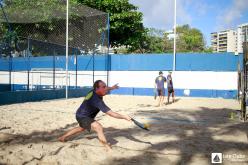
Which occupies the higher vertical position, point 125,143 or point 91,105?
point 91,105

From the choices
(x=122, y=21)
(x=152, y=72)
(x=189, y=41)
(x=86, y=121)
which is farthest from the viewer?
(x=189, y=41)

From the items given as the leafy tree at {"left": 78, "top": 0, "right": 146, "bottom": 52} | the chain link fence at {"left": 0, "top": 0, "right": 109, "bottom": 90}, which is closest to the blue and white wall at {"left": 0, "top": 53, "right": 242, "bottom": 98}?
the chain link fence at {"left": 0, "top": 0, "right": 109, "bottom": 90}

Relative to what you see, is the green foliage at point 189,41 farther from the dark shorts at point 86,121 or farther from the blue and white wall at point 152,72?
the dark shorts at point 86,121

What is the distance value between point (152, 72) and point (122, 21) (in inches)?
418

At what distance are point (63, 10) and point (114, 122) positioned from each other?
1201 centimetres

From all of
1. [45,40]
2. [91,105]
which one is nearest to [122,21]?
[45,40]

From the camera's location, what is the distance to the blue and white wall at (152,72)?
2309cm

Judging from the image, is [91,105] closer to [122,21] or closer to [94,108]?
[94,108]

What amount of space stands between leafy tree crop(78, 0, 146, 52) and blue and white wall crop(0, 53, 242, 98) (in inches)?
352

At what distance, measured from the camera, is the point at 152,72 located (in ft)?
82.4

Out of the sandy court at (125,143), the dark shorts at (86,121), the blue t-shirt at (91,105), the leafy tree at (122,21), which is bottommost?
the sandy court at (125,143)

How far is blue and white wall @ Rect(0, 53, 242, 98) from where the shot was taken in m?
23.1

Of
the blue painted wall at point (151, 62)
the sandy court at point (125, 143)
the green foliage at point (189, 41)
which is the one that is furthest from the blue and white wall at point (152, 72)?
the green foliage at point (189, 41)

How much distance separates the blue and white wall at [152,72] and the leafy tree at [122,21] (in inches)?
352
